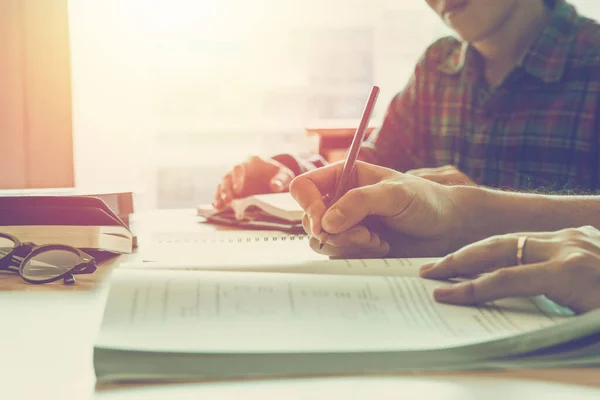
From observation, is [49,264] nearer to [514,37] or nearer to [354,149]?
[354,149]

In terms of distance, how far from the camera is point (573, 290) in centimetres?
50

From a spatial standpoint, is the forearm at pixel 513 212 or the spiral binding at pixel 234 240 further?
the spiral binding at pixel 234 240

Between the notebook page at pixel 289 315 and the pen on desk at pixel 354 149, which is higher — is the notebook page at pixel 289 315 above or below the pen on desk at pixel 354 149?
below

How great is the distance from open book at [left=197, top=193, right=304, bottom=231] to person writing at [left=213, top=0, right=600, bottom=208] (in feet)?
0.16

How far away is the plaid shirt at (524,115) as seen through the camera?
1274 mm

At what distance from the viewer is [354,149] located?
2.42 ft

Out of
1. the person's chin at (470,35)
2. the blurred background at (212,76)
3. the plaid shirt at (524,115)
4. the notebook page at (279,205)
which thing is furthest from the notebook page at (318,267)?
the blurred background at (212,76)

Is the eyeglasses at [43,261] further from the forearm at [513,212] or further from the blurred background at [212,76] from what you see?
the blurred background at [212,76]

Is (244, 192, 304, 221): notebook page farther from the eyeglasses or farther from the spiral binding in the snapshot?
the eyeglasses

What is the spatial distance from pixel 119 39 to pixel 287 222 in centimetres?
110

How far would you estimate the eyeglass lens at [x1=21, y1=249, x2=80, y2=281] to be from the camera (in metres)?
0.67

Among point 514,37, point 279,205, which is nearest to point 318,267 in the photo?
point 279,205

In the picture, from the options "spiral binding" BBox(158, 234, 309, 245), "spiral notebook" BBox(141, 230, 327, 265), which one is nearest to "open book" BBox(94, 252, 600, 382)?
"spiral notebook" BBox(141, 230, 327, 265)

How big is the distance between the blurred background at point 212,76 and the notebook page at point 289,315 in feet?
4.48
